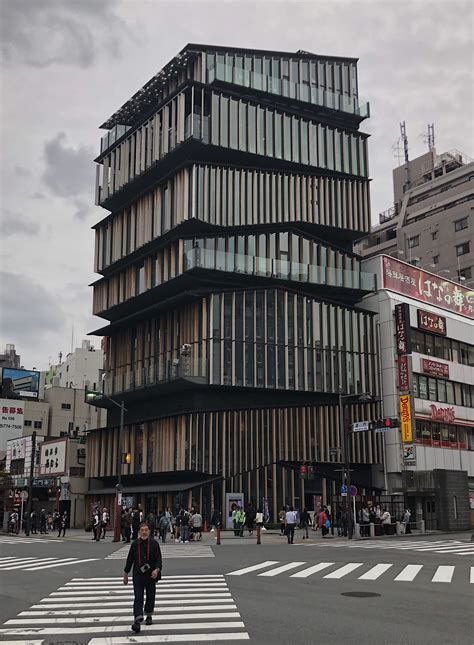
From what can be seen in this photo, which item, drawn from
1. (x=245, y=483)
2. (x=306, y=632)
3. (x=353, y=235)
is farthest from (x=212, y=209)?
(x=306, y=632)

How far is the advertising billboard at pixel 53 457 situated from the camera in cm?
6106

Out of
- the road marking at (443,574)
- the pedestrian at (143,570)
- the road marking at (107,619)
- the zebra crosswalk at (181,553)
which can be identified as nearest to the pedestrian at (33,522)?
the zebra crosswalk at (181,553)

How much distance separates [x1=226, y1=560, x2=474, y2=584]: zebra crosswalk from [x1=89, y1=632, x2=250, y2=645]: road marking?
7.59 m

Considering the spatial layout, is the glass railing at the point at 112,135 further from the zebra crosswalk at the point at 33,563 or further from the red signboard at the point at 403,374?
the zebra crosswalk at the point at 33,563

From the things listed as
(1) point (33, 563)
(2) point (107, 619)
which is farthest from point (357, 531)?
(2) point (107, 619)

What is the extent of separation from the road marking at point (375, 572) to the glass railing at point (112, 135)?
48.1 meters

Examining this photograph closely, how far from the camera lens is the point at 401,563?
21922 mm

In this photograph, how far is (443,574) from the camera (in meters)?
18.9

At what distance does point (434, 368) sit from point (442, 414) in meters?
3.55

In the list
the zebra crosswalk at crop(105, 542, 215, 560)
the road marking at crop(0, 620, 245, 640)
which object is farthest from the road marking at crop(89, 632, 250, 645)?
the zebra crosswalk at crop(105, 542, 215, 560)

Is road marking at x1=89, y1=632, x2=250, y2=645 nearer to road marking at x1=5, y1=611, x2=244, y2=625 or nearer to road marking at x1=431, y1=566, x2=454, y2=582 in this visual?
road marking at x1=5, y1=611, x2=244, y2=625

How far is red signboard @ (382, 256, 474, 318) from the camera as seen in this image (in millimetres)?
56219

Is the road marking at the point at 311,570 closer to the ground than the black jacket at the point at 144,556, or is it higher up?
closer to the ground

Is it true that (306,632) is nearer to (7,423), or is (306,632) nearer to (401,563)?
(401,563)
